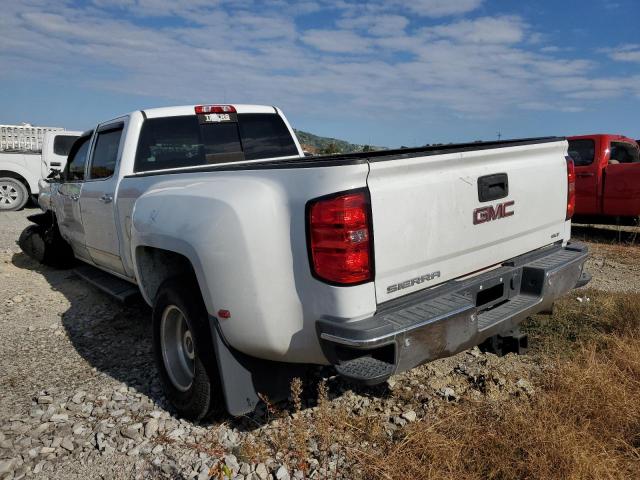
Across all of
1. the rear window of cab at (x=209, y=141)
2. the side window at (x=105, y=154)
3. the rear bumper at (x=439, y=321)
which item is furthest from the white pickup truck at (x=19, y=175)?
the rear bumper at (x=439, y=321)

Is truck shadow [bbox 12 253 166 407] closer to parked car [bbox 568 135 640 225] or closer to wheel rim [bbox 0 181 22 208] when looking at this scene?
parked car [bbox 568 135 640 225]

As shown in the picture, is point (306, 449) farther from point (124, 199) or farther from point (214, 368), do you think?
point (124, 199)

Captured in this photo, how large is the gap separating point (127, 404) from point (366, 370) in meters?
1.87

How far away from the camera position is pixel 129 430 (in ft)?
9.77

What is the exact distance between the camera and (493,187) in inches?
112

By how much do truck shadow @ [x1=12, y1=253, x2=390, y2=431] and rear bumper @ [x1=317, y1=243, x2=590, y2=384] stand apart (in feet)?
2.86

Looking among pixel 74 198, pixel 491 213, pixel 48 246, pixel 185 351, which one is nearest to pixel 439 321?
pixel 491 213

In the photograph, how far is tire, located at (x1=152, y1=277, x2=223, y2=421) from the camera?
282cm

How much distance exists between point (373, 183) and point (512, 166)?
3.70ft

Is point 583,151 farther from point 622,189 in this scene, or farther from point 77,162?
point 77,162

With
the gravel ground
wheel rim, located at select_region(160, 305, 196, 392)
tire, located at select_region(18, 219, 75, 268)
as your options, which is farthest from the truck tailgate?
tire, located at select_region(18, 219, 75, 268)

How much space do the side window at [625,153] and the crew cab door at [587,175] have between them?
0.67 metres

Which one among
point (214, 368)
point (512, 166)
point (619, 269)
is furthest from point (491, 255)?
point (619, 269)

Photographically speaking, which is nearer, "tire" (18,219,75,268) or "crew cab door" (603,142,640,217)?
"tire" (18,219,75,268)
